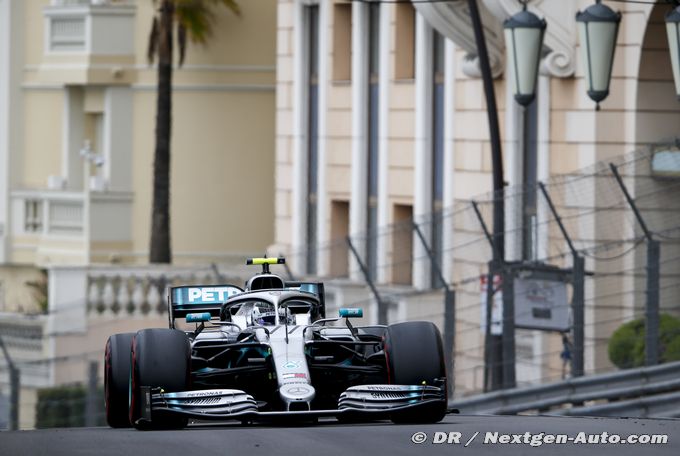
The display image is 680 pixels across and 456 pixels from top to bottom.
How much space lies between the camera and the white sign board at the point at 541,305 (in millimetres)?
23403

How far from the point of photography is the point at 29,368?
107 feet

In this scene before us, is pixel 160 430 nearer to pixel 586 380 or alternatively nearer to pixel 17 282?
pixel 586 380

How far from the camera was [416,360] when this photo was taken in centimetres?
1599

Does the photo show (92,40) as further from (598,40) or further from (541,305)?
(598,40)

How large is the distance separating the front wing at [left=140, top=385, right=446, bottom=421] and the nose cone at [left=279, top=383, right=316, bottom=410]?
72 millimetres

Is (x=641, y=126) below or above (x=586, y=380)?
above

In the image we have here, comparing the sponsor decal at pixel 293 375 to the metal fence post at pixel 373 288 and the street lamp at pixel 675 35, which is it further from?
the metal fence post at pixel 373 288

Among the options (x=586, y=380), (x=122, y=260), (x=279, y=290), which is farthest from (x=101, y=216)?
(x=279, y=290)

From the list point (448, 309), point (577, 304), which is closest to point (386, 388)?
→ point (577, 304)

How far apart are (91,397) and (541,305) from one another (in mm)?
9498

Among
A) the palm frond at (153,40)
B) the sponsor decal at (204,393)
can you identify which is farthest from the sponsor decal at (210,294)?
the palm frond at (153,40)

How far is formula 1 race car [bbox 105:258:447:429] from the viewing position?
15602mm

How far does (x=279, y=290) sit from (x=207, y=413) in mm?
2037

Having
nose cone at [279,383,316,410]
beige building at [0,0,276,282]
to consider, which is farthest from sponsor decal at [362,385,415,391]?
beige building at [0,0,276,282]
